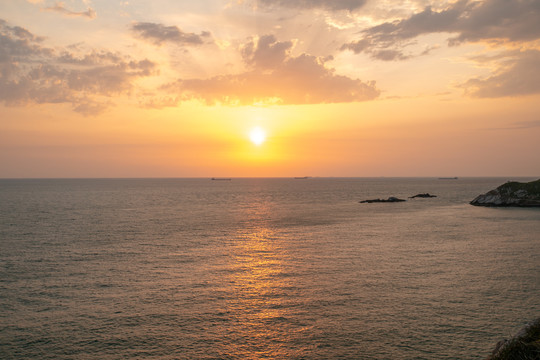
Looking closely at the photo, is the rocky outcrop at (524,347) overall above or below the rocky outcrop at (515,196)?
below

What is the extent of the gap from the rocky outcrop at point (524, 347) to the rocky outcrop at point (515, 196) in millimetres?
109504

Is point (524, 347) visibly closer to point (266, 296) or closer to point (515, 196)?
point (266, 296)

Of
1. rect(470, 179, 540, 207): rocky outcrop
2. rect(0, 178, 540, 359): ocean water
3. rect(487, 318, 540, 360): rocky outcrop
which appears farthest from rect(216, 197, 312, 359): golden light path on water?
rect(470, 179, 540, 207): rocky outcrop

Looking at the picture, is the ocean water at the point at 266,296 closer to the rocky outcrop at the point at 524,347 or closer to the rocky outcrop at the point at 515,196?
the rocky outcrop at the point at 524,347

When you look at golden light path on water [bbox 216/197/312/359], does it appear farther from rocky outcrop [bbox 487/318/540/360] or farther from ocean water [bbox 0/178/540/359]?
rocky outcrop [bbox 487/318/540/360]

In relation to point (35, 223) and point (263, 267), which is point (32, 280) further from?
point (35, 223)

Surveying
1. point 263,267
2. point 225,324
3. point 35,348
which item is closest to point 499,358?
point 225,324

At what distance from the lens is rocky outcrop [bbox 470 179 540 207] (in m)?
107

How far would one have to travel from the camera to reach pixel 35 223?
7744cm

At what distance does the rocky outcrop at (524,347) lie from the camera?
46.4 feet

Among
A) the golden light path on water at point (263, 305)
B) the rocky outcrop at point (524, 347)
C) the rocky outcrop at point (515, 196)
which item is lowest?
the golden light path on water at point (263, 305)

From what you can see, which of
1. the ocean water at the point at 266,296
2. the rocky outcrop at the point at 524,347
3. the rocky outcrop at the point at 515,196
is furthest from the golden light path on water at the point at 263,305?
the rocky outcrop at the point at 515,196

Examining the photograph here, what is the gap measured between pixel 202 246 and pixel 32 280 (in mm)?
22666

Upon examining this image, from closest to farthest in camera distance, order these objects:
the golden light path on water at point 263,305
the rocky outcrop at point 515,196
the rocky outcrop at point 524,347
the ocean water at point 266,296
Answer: the rocky outcrop at point 524,347 < the golden light path on water at point 263,305 < the ocean water at point 266,296 < the rocky outcrop at point 515,196
